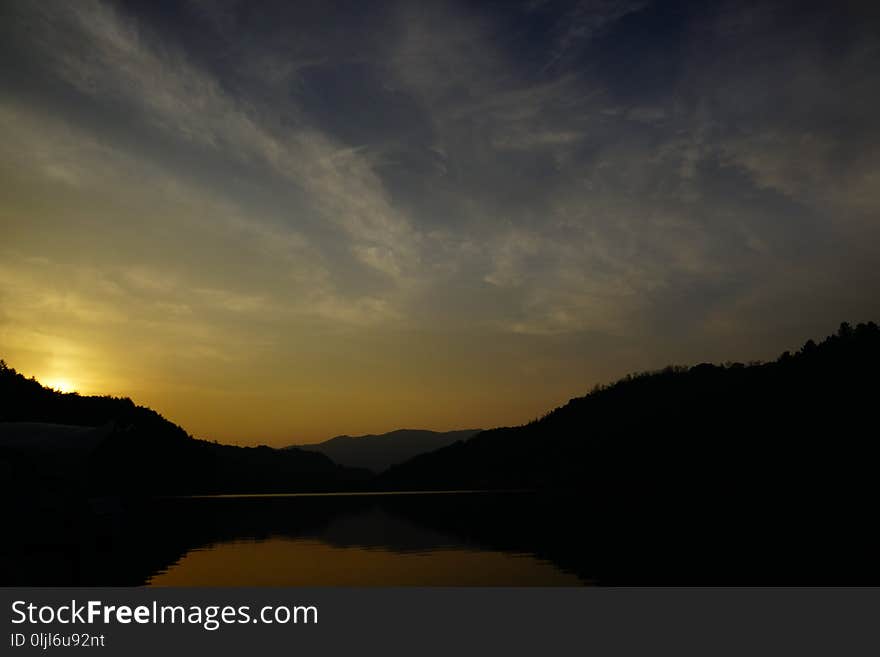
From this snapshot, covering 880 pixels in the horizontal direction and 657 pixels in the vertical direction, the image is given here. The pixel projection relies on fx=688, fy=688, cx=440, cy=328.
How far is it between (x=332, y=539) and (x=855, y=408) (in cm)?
12520

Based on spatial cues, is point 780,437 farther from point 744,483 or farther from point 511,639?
point 511,639

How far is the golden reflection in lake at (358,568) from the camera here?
3070 cm

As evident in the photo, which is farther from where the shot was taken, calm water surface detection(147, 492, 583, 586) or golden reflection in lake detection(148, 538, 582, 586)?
calm water surface detection(147, 492, 583, 586)

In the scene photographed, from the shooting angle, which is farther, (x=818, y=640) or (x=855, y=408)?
(x=855, y=408)

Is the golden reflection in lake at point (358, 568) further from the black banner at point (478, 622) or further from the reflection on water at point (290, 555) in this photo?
the black banner at point (478, 622)

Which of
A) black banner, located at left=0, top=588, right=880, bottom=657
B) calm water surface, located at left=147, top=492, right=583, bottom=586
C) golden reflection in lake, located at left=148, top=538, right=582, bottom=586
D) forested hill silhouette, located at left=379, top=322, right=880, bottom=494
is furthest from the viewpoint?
forested hill silhouette, located at left=379, top=322, right=880, bottom=494

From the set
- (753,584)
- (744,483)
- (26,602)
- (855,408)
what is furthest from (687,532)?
(855,408)

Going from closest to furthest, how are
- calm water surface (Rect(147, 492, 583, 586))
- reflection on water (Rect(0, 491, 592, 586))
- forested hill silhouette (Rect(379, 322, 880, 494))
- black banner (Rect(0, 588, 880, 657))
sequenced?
black banner (Rect(0, 588, 880, 657)), calm water surface (Rect(147, 492, 583, 586)), reflection on water (Rect(0, 491, 592, 586)), forested hill silhouette (Rect(379, 322, 880, 494))

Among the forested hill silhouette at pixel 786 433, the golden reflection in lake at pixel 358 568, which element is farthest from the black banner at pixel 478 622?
the forested hill silhouette at pixel 786 433

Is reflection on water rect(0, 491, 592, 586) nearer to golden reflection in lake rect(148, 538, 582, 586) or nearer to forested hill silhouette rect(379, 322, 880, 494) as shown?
golden reflection in lake rect(148, 538, 582, 586)

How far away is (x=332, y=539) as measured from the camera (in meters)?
54.1

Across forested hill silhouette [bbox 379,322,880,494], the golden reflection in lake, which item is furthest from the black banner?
forested hill silhouette [bbox 379,322,880,494]

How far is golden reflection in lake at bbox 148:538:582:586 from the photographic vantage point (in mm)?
30703

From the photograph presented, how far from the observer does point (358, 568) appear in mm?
35500
